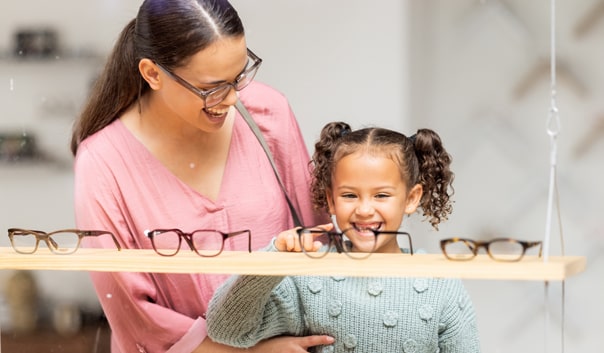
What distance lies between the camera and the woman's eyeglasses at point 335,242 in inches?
58.1

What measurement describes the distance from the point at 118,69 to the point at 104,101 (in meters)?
0.06

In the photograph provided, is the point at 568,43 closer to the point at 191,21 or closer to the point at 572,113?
the point at 572,113

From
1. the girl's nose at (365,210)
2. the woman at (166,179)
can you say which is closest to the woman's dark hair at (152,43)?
the woman at (166,179)

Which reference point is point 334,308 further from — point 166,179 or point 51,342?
point 51,342

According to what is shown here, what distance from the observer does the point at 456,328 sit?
1.61m

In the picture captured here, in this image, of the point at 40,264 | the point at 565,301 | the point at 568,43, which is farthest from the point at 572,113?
the point at 40,264

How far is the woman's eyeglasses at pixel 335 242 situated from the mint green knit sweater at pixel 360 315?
0.08m

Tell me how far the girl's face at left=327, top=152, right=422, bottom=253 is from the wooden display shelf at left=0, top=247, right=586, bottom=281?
0.28ft

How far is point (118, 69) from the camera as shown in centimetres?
179

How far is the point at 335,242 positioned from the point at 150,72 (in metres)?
0.41

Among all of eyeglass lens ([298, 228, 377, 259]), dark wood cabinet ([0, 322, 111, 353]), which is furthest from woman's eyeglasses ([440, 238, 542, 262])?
dark wood cabinet ([0, 322, 111, 353])

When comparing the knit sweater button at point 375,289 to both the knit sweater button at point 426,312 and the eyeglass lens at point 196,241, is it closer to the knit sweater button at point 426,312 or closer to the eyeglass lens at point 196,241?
the knit sweater button at point 426,312

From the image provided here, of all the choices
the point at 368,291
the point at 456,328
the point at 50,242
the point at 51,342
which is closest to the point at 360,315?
the point at 368,291

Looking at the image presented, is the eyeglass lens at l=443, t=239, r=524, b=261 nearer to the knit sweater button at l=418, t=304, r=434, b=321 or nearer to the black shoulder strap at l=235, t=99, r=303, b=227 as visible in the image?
the knit sweater button at l=418, t=304, r=434, b=321
